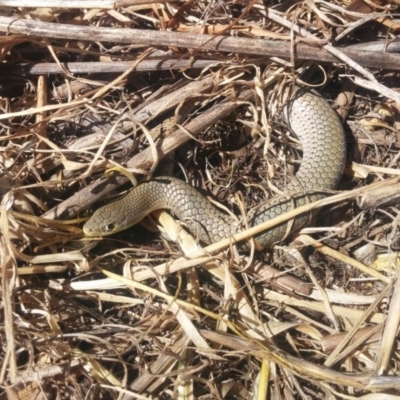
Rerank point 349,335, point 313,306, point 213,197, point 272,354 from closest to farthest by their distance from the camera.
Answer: point 272,354 < point 349,335 < point 313,306 < point 213,197

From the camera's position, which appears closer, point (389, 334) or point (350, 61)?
point (389, 334)

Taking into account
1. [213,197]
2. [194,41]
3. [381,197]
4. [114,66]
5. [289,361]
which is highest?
[194,41]

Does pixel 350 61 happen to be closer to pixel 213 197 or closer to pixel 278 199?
pixel 278 199

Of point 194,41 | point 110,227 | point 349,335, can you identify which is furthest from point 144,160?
point 349,335

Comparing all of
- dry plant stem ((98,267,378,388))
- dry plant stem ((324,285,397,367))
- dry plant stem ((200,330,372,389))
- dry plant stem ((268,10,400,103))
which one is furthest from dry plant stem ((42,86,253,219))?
dry plant stem ((324,285,397,367))

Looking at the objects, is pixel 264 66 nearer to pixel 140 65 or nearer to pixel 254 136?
pixel 254 136

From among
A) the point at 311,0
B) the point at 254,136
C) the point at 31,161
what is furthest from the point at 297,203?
the point at 31,161

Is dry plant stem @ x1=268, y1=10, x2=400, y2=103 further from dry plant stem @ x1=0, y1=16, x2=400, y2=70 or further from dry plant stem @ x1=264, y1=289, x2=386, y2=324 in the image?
dry plant stem @ x1=264, y1=289, x2=386, y2=324
